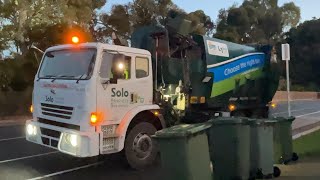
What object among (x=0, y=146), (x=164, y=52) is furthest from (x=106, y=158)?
(x=0, y=146)

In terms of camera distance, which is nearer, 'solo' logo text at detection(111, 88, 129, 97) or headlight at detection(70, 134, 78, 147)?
headlight at detection(70, 134, 78, 147)

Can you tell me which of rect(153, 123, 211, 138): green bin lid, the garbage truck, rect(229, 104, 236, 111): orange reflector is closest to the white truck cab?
the garbage truck

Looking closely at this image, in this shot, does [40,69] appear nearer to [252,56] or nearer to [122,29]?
[252,56]

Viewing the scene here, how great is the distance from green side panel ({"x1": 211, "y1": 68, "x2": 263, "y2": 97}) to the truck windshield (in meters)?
4.02

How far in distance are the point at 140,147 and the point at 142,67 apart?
5.48ft

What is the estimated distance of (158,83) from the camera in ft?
34.6

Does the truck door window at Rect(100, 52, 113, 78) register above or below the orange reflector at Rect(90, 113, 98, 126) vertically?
above

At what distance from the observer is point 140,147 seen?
9547 millimetres

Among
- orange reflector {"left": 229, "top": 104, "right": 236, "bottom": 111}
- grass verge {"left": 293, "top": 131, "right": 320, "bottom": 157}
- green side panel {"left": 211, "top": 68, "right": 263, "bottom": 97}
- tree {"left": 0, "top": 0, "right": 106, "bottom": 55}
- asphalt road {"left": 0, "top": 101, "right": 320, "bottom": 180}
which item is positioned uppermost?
tree {"left": 0, "top": 0, "right": 106, "bottom": 55}

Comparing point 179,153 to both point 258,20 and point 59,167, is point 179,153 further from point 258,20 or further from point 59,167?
point 258,20

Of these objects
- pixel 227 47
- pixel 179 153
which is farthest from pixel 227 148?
pixel 227 47

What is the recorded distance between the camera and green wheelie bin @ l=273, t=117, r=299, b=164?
963 cm

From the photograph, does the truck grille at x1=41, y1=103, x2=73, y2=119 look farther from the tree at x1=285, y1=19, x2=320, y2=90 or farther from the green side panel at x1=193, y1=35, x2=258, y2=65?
the tree at x1=285, y1=19, x2=320, y2=90

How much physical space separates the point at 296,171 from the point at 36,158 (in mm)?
5660
